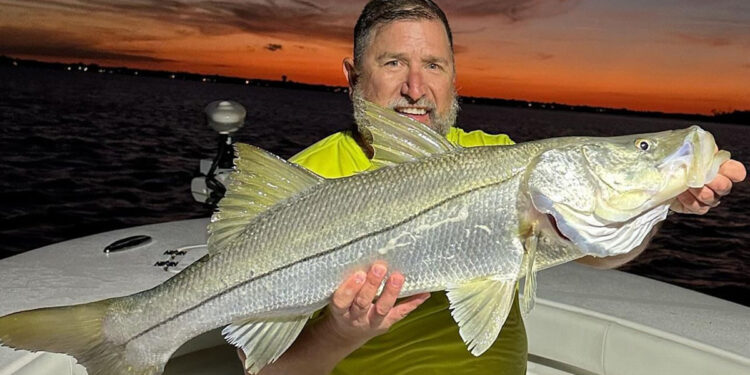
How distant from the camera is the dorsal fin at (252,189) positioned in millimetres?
2543

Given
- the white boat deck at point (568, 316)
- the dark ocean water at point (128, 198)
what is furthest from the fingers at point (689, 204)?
the dark ocean water at point (128, 198)

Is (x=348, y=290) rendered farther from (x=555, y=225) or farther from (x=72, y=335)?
(x=72, y=335)

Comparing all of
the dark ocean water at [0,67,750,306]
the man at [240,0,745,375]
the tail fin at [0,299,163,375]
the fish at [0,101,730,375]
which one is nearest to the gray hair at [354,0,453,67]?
the man at [240,0,745,375]

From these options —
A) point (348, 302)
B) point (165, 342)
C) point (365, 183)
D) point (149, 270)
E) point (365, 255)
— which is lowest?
point (149, 270)

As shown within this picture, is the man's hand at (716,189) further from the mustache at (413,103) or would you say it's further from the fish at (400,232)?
the mustache at (413,103)

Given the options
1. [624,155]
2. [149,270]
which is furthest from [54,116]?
[624,155]

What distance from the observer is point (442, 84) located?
3574 millimetres

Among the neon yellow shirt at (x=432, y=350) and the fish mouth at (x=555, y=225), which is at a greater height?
the fish mouth at (x=555, y=225)

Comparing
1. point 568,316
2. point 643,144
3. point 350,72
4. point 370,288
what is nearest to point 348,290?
point 370,288

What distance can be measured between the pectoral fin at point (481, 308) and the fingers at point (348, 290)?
12.1 inches

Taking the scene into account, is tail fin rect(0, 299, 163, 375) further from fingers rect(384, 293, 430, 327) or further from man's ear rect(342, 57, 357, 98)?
man's ear rect(342, 57, 357, 98)

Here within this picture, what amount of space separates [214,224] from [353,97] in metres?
1.46

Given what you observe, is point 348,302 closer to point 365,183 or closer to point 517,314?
point 365,183

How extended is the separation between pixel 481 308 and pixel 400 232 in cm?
36
